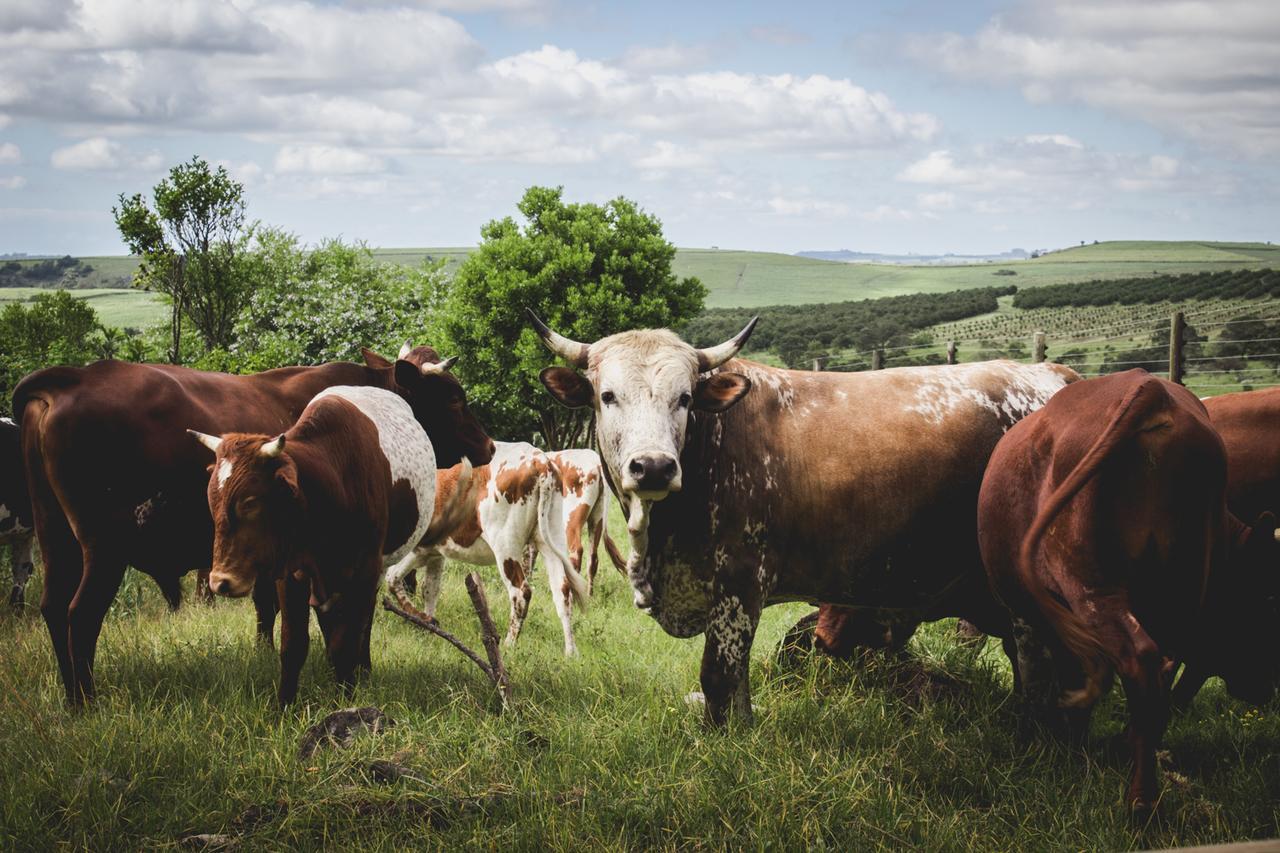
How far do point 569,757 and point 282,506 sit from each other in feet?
6.52

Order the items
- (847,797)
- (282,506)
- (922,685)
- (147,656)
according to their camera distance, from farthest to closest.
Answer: (147,656) < (922,685) < (282,506) < (847,797)

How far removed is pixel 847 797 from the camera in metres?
4.22

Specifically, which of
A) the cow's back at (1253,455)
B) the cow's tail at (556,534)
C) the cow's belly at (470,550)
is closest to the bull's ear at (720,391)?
the cow's back at (1253,455)

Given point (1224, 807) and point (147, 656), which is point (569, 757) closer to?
point (1224, 807)

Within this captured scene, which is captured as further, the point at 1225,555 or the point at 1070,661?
the point at 1070,661

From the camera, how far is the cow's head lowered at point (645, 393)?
4.61 meters

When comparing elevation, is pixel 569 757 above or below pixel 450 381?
below

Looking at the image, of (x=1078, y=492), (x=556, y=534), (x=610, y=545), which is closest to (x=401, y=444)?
(x=556, y=534)

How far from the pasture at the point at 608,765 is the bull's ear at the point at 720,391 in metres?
1.65

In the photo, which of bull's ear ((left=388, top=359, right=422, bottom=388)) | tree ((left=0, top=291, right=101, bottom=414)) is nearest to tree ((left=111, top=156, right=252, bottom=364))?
tree ((left=0, top=291, right=101, bottom=414))

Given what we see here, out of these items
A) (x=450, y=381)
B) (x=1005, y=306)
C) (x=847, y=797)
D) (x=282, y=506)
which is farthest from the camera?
(x=1005, y=306)

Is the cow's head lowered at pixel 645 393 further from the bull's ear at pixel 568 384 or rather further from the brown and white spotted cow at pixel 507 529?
the brown and white spotted cow at pixel 507 529

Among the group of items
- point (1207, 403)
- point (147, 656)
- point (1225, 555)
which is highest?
point (1207, 403)

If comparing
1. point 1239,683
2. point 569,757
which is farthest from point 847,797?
point 1239,683
